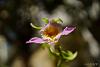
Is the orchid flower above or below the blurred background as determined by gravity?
above

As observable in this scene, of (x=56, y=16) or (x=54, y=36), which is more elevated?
(x=54, y=36)

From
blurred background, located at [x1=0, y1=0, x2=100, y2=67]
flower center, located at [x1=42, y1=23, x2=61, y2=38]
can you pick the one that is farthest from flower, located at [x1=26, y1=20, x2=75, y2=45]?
blurred background, located at [x1=0, y1=0, x2=100, y2=67]

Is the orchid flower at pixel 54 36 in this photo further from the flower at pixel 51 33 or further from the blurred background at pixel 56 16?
the blurred background at pixel 56 16

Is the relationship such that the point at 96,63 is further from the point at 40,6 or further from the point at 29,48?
the point at 29,48

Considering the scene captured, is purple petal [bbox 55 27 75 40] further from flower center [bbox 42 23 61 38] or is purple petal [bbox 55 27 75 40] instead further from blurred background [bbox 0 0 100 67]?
blurred background [bbox 0 0 100 67]

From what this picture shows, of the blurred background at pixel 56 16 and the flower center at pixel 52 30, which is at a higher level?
the flower center at pixel 52 30

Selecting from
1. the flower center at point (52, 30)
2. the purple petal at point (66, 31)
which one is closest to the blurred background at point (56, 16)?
the flower center at point (52, 30)

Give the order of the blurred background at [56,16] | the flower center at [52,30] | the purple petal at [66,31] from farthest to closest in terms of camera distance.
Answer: the blurred background at [56,16] < the flower center at [52,30] < the purple petal at [66,31]

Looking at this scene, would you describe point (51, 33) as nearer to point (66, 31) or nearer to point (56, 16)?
point (66, 31)

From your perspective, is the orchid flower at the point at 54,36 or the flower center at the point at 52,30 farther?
the flower center at the point at 52,30

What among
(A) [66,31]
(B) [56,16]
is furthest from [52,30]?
(B) [56,16]

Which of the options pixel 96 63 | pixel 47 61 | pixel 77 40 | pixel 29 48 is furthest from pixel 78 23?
pixel 96 63
